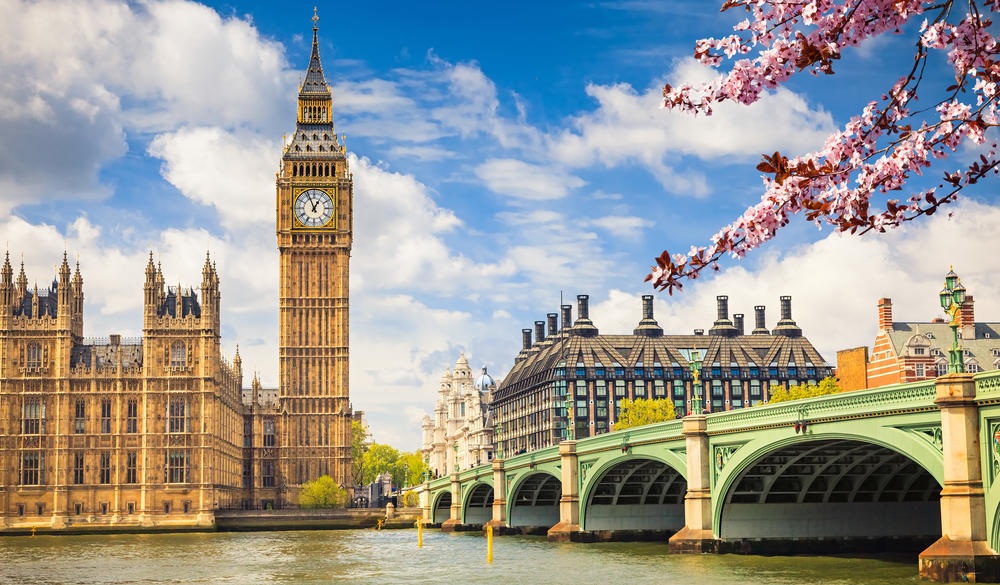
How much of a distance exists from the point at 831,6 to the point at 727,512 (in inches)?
1947

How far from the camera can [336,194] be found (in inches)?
5935

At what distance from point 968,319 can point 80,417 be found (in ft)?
266

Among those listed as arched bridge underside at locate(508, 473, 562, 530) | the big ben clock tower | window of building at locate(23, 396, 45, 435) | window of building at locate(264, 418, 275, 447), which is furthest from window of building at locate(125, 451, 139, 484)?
arched bridge underside at locate(508, 473, 562, 530)

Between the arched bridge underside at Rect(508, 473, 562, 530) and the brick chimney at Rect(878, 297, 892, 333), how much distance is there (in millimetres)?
31973

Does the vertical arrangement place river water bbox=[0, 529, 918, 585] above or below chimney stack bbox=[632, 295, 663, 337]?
below

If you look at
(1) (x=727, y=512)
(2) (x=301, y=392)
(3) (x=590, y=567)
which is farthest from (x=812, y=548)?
(2) (x=301, y=392)

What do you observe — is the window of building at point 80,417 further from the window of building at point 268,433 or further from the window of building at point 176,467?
the window of building at point 268,433

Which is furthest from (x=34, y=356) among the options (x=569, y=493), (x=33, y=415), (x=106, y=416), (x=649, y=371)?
(x=649, y=371)

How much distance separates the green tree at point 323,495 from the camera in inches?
5463

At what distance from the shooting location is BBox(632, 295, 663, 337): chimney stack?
17250cm

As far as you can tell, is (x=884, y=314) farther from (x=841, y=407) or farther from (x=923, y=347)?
(x=841, y=407)

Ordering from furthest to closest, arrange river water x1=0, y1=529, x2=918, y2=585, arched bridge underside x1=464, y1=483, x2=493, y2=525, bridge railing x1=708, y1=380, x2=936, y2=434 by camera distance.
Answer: arched bridge underside x1=464, y1=483, x2=493, y2=525 < river water x1=0, y1=529, x2=918, y2=585 < bridge railing x1=708, y1=380, x2=936, y2=434

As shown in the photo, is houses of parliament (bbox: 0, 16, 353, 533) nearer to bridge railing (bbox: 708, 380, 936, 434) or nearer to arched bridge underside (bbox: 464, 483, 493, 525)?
arched bridge underside (bbox: 464, 483, 493, 525)

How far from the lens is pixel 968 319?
108 m
